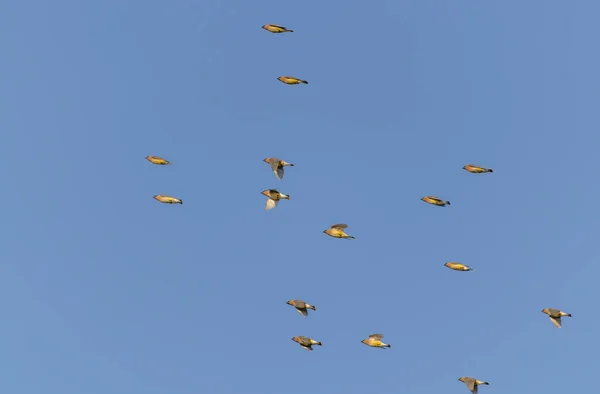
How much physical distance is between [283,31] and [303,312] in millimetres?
35328

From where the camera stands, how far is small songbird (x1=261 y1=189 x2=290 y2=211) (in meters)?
185

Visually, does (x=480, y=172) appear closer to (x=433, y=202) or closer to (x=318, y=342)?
(x=433, y=202)

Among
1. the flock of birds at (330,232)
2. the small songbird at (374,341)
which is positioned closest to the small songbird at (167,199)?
the flock of birds at (330,232)

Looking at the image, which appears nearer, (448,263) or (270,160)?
(270,160)

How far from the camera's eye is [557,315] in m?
191

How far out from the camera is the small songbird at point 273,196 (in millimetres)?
185000

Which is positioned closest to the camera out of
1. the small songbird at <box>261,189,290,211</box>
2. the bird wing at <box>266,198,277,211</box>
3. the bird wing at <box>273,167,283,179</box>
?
the bird wing at <box>273,167,283,179</box>

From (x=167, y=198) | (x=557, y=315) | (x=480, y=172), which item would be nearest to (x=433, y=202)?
(x=480, y=172)

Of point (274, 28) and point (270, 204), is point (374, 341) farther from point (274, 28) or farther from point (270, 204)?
point (274, 28)

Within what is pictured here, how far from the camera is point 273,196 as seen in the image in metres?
186

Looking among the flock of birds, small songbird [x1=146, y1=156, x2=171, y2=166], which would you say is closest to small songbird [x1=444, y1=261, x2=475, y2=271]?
the flock of birds

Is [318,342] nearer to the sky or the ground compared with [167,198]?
nearer to the ground

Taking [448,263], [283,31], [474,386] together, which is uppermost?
[283,31]

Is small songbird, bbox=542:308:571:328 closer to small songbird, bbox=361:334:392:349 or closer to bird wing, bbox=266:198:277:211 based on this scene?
small songbird, bbox=361:334:392:349
